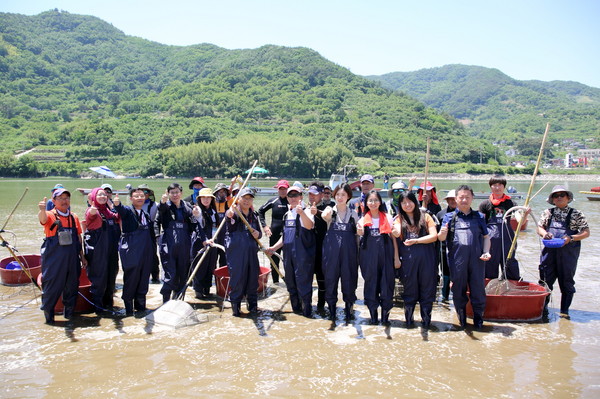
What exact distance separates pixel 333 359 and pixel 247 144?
3389 inches

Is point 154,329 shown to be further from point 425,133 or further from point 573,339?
point 425,133

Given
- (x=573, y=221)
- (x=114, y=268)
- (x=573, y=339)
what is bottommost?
(x=573, y=339)

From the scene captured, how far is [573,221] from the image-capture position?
21.0 feet

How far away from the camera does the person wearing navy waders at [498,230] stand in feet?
21.9

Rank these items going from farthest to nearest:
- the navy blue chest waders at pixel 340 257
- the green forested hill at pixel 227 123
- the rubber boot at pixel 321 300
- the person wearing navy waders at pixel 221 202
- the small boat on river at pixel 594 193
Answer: the green forested hill at pixel 227 123
the small boat on river at pixel 594 193
the person wearing navy waders at pixel 221 202
the rubber boot at pixel 321 300
the navy blue chest waders at pixel 340 257

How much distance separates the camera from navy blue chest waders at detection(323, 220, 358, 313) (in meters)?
6.09

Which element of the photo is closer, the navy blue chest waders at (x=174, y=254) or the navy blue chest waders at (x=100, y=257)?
the navy blue chest waders at (x=100, y=257)

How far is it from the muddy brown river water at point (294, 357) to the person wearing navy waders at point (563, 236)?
1.93 feet

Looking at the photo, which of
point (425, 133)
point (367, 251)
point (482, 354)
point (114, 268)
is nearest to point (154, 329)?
point (114, 268)

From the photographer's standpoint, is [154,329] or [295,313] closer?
[154,329]

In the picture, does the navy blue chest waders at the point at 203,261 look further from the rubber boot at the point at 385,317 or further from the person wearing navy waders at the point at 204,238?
the rubber boot at the point at 385,317

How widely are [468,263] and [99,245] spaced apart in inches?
198

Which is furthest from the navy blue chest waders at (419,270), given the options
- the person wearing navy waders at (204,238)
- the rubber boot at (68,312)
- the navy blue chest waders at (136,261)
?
the rubber boot at (68,312)

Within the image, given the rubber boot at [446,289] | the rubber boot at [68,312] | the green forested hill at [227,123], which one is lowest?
the rubber boot at [446,289]
